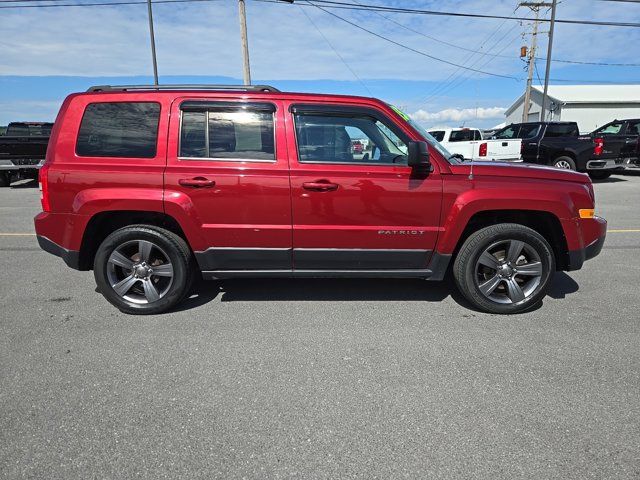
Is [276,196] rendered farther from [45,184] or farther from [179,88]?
[45,184]

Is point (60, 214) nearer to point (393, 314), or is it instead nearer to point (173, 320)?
point (173, 320)

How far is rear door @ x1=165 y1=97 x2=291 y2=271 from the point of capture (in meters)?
3.50

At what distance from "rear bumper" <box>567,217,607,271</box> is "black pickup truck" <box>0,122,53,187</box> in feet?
43.5

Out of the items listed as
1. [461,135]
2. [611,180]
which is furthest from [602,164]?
[461,135]

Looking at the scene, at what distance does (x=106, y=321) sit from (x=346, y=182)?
2.43m

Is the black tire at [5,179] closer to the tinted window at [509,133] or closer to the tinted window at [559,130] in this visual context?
the tinted window at [509,133]

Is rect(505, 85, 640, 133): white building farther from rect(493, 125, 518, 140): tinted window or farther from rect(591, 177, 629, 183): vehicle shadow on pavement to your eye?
rect(493, 125, 518, 140): tinted window

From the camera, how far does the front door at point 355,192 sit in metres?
3.52

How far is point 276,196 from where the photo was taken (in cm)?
352

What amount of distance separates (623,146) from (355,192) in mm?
14038

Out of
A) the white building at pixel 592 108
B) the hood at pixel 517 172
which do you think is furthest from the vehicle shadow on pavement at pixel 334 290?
the white building at pixel 592 108

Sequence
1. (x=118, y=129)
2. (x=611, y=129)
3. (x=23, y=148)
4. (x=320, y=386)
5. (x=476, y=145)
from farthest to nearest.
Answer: (x=611, y=129) < (x=23, y=148) < (x=476, y=145) < (x=118, y=129) < (x=320, y=386)

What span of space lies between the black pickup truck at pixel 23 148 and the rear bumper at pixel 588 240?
13265 millimetres

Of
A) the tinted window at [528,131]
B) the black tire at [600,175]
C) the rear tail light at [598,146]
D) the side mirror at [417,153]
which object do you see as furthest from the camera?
the black tire at [600,175]
